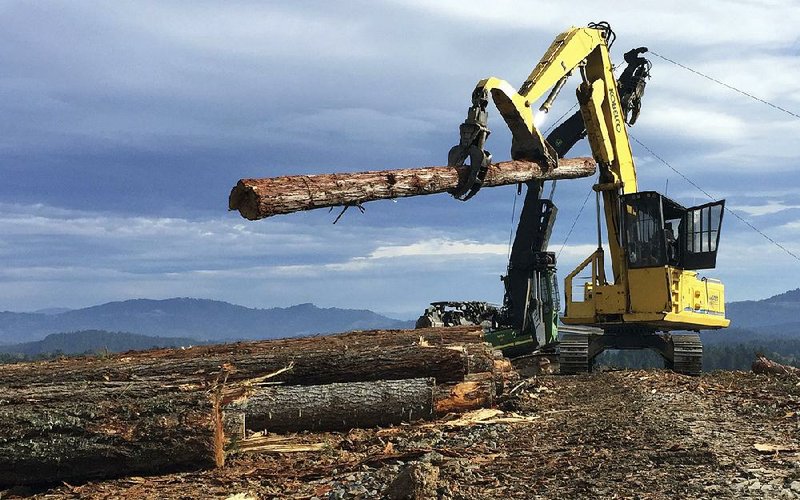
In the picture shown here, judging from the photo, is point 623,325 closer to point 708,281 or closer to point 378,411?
point 708,281

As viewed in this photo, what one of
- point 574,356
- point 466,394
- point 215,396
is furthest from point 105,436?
point 574,356

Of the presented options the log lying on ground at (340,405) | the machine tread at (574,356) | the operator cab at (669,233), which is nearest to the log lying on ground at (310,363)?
the log lying on ground at (340,405)

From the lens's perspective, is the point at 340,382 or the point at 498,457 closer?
the point at 498,457

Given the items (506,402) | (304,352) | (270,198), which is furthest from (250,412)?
(506,402)

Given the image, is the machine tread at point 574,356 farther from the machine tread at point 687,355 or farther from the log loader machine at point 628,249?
the machine tread at point 687,355

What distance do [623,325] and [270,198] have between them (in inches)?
450

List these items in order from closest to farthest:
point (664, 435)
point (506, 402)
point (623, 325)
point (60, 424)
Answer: point (60, 424) < point (664, 435) < point (506, 402) < point (623, 325)

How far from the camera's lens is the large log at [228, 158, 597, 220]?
297 inches

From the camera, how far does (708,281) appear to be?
1709 centimetres

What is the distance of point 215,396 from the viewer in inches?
287

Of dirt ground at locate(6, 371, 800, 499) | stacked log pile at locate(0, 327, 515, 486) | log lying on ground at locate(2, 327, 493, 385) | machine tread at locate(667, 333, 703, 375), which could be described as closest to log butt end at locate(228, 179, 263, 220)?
stacked log pile at locate(0, 327, 515, 486)

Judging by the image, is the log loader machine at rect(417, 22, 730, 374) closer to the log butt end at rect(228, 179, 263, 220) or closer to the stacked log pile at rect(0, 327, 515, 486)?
the stacked log pile at rect(0, 327, 515, 486)

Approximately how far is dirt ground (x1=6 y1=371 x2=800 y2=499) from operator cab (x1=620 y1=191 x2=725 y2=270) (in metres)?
5.75

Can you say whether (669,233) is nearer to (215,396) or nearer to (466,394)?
(466,394)
